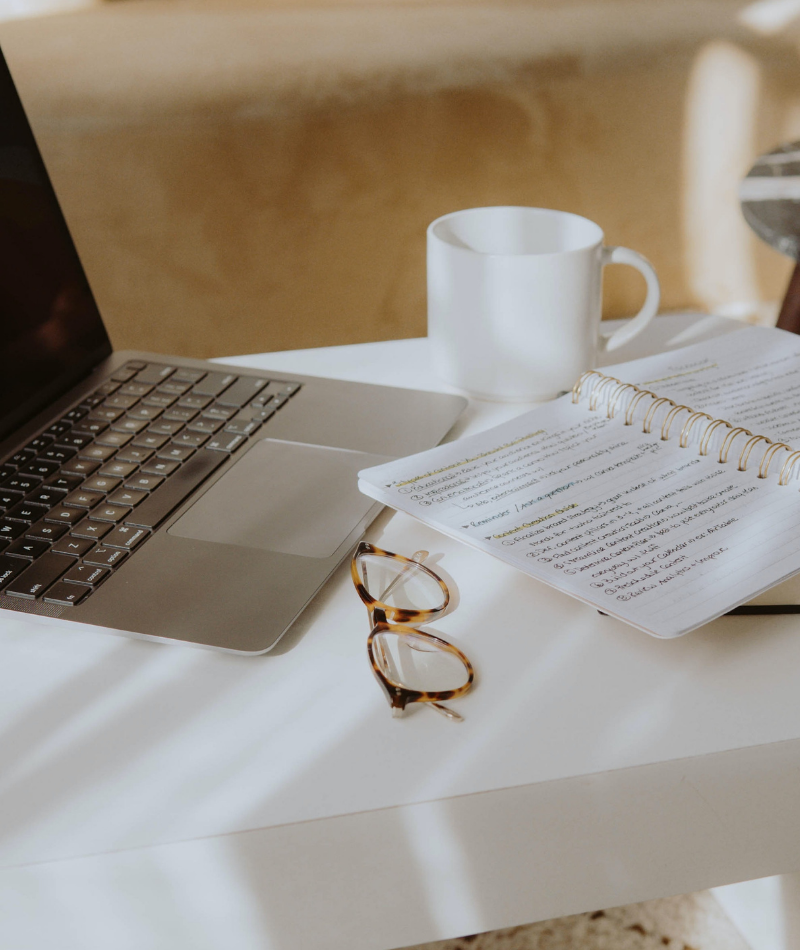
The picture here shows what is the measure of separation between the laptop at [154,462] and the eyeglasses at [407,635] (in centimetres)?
2

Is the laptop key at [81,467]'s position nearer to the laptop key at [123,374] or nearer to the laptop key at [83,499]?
the laptop key at [83,499]

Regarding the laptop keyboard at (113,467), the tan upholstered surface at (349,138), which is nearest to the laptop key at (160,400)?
the laptop keyboard at (113,467)

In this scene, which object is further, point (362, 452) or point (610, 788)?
point (362, 452)

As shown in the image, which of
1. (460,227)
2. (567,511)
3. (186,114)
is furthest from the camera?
(186,114)

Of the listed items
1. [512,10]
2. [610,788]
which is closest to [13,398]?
[610,788]

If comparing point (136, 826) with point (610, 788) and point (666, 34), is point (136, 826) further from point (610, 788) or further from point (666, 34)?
point (666, 34)

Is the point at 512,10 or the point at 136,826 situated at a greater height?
the point at 512,10

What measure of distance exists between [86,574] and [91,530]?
0.12ft

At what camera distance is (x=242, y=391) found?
63 cm

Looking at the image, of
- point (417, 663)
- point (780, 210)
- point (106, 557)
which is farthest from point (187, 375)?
point (780, 210)

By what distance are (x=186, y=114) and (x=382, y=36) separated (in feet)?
0.88

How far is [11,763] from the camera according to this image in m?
0.36

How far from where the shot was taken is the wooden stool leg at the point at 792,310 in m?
0.87

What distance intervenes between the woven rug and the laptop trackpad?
476 mm
